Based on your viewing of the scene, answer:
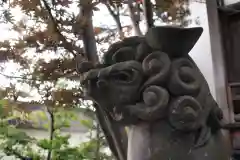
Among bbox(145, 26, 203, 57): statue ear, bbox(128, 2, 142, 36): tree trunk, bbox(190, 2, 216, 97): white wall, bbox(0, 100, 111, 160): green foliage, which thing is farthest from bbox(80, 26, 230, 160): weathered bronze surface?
bbox(190, 2, 216, 97): white wall

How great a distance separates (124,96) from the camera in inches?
26.9

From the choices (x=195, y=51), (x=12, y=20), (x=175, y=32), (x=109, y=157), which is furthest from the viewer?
(x=195, y=51)

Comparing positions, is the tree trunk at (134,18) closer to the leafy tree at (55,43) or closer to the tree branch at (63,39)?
the leafy tree at (55,43)

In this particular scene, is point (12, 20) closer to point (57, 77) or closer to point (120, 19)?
point (57, 77)

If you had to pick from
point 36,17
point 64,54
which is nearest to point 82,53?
point 64,54

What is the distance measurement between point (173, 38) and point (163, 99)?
126 mm

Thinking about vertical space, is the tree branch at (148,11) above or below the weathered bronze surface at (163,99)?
above

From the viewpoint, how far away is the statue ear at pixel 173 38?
67 centimetres

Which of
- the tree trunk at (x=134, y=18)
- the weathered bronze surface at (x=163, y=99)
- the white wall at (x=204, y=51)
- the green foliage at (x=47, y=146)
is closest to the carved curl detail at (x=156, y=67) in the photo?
the weathered bronze surface at (x=163, y=99)

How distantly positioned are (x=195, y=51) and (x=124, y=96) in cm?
149

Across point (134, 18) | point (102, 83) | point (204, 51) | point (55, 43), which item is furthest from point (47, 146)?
point (204, 51)

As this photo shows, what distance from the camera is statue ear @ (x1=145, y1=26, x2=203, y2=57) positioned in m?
0.67

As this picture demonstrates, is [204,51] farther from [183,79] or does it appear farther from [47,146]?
[183,79]

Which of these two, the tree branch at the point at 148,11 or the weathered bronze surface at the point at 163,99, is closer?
the weathered bronze surface at the point at 163,99
